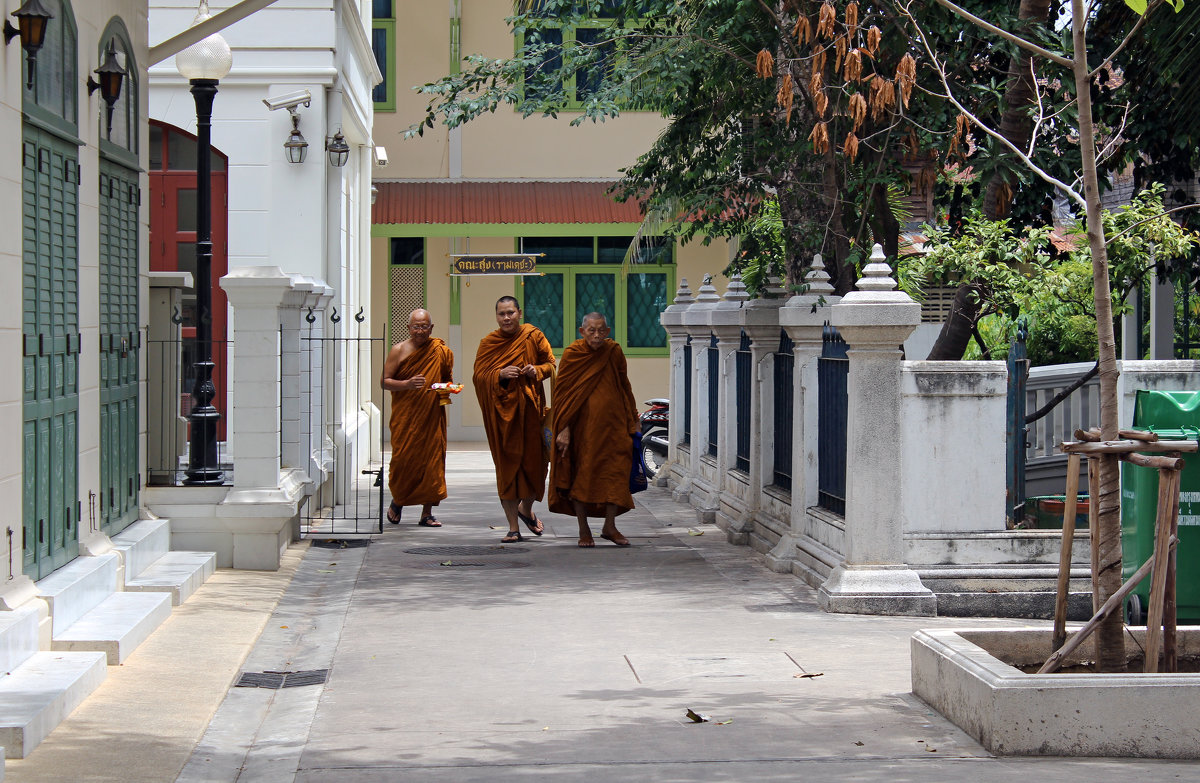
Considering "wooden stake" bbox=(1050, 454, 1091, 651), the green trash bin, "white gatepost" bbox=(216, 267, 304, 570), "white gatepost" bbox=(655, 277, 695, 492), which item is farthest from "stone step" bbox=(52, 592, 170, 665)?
"white gatepost" bbox=(655, 277, 695, 492)

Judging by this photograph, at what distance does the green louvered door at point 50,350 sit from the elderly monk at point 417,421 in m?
4.80

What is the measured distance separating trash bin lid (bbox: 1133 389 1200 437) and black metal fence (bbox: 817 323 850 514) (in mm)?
2051

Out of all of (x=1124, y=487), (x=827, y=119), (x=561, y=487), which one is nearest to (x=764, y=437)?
(x=561, y=487)

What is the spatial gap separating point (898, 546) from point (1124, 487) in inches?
58.4

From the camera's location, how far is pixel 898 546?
8.53m

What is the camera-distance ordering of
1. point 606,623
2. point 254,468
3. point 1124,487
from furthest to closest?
1. point 254,468
2. point 606,623
3. point 1124,487

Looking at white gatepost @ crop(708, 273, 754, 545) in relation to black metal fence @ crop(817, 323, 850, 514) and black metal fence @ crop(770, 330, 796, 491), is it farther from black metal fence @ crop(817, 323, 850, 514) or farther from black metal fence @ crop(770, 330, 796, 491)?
black metal fence @ crop(817, 323, 850, 514)

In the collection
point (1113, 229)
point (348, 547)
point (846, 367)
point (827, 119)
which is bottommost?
point (348, 547)

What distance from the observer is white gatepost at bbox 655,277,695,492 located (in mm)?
15383

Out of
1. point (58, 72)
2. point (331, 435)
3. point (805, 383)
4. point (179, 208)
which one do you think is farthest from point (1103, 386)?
point (179, 208)

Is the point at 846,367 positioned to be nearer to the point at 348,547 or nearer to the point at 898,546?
the point at 898,546

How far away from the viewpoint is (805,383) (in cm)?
976

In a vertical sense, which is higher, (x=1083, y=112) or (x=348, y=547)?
(x=1083, y=112)

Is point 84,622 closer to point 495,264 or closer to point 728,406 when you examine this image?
point 728,406
